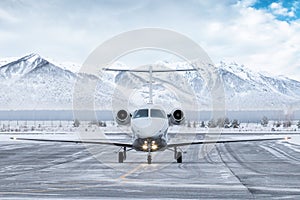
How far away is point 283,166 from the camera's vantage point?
61.3ft

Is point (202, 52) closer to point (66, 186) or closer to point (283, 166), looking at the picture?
point (283, 166)

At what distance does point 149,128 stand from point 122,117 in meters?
2.76

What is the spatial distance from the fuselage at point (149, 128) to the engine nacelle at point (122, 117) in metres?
1.53

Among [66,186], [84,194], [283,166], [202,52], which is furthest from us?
[202,52]

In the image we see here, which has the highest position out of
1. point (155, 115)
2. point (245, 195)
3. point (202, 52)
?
point (202, 52)

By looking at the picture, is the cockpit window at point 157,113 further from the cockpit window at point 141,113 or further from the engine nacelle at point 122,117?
the engine nacelle at point 122,117

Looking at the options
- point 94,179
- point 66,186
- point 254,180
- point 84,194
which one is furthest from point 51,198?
point 254,180

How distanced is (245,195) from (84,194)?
4.12m

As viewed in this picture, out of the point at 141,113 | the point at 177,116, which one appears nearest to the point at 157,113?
the point at 141,113

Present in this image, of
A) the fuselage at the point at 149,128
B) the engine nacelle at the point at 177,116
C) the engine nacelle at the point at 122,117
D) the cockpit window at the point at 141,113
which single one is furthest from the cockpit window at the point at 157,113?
the engine nacelle at the point at 122,117

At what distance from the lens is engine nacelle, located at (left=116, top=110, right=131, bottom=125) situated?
69.2ft

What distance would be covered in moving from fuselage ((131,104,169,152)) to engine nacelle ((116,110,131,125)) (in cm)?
153

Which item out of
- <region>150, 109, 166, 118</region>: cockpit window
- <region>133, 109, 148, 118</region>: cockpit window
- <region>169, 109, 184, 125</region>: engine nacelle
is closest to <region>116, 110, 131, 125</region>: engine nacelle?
<region>133, 109, 148, 118</region>: cockpit window

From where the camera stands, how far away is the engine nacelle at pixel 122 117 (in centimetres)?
2108
